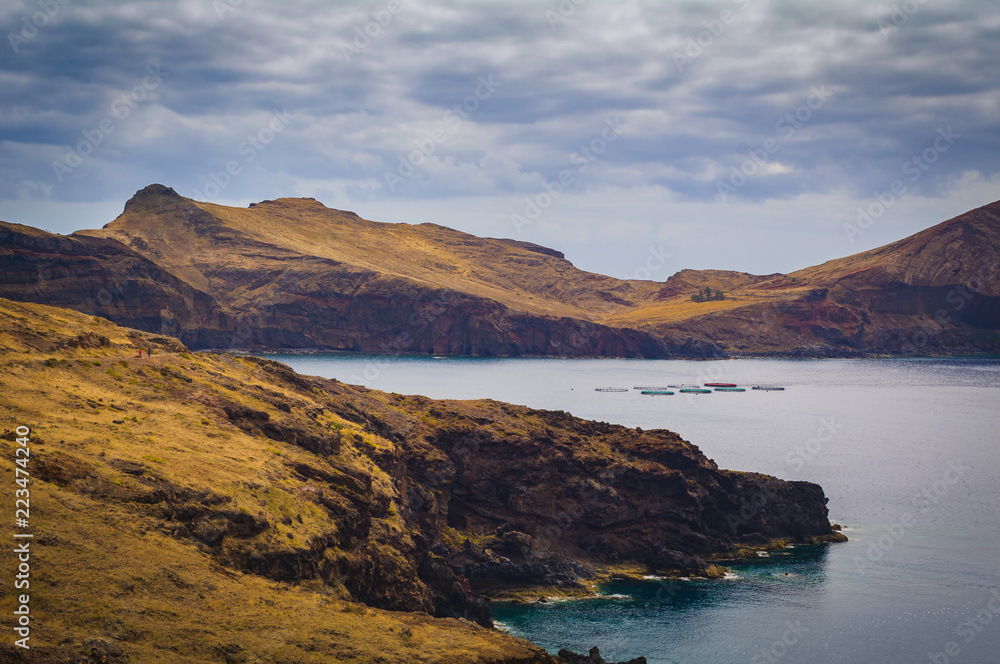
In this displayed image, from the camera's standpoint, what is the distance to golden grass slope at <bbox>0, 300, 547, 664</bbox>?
132 feet

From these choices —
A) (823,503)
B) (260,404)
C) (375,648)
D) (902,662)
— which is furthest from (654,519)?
(375,648)

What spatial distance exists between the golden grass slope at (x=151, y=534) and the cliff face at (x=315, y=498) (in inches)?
6.3

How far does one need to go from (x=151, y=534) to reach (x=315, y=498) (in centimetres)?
1677

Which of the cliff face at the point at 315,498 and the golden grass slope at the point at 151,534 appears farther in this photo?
the cliff face at the point at 315,498

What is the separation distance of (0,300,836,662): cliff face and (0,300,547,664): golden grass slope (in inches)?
6.3

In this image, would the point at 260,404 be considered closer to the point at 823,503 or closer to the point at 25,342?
the point at 25,342

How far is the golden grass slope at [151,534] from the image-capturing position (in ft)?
132

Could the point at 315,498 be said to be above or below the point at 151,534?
below

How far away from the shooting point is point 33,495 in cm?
4478

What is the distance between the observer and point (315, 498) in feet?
208

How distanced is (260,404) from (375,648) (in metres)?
37.3

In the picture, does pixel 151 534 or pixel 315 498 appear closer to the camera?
pixel 151 534

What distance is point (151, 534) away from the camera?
156ft

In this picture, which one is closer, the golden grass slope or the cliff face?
the golden grass slope
